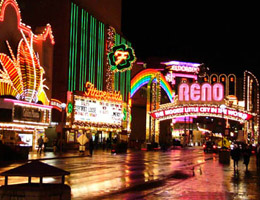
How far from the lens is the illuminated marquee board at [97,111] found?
55.6 m

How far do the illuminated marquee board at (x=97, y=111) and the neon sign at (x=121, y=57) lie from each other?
6.49 meters

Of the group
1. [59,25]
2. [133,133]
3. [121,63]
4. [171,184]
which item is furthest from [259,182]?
[133,133]

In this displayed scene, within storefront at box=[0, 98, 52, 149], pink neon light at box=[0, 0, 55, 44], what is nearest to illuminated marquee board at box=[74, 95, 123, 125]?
storefront at box=[0, 98, 52, 149]

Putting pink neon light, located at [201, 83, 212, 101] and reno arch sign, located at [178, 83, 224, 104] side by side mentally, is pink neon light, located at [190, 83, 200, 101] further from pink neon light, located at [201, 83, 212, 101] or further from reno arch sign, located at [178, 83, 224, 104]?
pink neon light, located at [201, 83, 212, 101]

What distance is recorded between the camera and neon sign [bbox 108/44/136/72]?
65.1 meters

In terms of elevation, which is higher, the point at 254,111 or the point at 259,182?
the point at 254,111

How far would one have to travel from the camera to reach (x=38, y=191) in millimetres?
9031

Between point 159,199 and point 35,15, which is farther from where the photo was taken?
point 35,15

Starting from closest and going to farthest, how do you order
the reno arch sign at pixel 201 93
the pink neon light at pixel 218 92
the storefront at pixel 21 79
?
the storefront at pixel 21 79
the pink neon light at pixel 218 92
the reno arch sign at pixel 201 93

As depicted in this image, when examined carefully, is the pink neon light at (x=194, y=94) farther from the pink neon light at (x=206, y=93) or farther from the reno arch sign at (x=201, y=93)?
the pink neon light at (x=206, y=93)

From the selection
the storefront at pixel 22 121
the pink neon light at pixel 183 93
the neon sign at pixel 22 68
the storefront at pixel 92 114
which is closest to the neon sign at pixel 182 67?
the pink neon light at pixel 183 93

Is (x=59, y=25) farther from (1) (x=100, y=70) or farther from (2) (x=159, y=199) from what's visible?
(2) (x=159, y=199)

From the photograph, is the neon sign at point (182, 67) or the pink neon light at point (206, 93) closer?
the pink neon light at point (206, 93)

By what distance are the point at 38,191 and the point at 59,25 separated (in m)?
49.4
